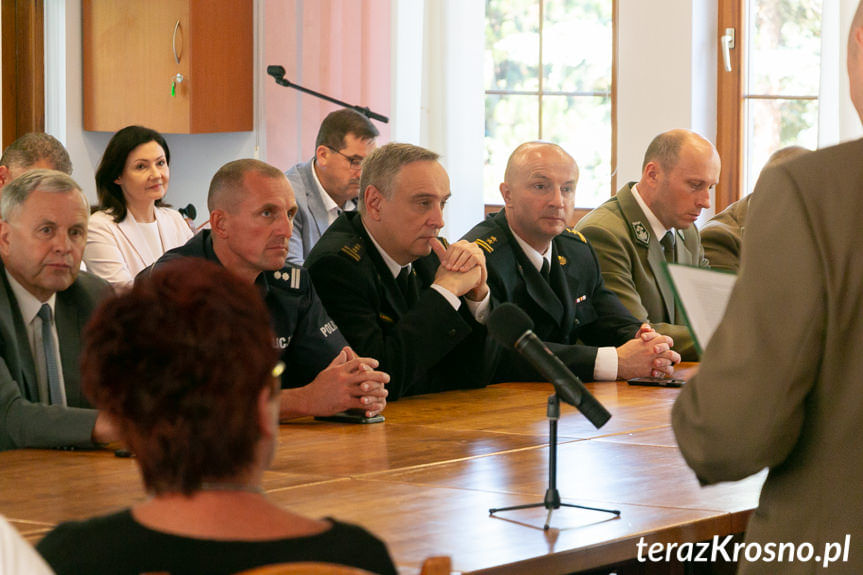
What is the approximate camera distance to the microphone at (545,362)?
1.77m

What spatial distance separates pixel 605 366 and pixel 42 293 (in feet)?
5.44

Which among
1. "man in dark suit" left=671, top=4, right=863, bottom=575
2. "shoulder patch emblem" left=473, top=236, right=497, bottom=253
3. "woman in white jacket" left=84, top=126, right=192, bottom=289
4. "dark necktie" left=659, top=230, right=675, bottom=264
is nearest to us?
"man in dark suit" left=671, top=4, right=863, bottom=575

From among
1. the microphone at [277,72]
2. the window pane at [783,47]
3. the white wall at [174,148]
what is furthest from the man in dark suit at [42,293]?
the window pane at [783,47]

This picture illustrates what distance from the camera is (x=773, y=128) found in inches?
225

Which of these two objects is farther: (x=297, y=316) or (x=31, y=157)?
(x=31, y=157)

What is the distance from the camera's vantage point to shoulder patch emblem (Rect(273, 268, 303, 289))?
10.5 feet

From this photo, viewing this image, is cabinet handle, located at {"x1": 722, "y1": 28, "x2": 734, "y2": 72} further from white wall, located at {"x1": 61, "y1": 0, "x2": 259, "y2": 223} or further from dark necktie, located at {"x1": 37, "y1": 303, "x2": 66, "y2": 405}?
dark necktie, located at {"x1": 37, "y1": 303, "x2": 66, "y2": 405}

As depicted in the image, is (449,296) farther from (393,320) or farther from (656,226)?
(656,226)

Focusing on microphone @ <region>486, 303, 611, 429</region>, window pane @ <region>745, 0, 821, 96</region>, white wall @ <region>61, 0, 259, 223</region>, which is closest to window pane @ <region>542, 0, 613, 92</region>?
window pane @ <region>745, 0, 821, 96</region>

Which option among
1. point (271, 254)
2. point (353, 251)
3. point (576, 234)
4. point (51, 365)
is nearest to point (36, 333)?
point (51, 365)

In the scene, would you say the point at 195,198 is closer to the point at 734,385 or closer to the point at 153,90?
the point at 153,90

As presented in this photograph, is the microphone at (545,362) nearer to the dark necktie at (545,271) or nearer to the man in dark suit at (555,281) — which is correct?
the man in dark suit at (555,281)

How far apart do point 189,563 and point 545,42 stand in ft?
17.5

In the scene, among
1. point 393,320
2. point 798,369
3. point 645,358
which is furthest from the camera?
point 645,358
